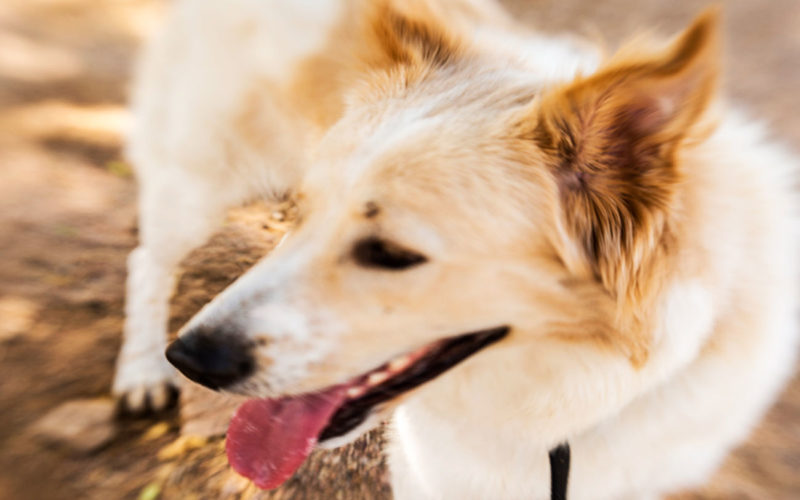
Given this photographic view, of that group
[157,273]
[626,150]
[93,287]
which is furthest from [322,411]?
[93,287]

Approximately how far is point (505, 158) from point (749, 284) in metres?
0.67

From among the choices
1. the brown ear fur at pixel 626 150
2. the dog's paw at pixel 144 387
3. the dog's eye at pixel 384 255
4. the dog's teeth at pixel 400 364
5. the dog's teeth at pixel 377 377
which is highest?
the brown ear fur at pixel 626 150

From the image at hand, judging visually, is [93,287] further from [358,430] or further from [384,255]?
[384,255]

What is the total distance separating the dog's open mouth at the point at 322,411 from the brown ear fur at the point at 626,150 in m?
0.31

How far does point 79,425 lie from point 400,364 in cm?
164

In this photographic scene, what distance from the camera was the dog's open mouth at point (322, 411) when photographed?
1244 mm

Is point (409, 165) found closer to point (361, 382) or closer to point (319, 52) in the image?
point (361, 382)

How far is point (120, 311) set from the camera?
268 centimetres

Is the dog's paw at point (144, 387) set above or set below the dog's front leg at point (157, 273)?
below

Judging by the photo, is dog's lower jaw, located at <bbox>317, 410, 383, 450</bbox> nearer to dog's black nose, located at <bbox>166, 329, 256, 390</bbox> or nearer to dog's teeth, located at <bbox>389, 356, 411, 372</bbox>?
dog's teeth, located at <bbox>389, 356, 411, 372</bbox>

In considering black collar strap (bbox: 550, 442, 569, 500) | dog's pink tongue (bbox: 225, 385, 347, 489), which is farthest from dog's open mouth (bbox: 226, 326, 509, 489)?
black collar strap (bbox: 550, 442, 569, 500)

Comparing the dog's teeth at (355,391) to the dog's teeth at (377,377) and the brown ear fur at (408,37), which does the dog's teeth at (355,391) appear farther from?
the brown ear fur at (408,37)

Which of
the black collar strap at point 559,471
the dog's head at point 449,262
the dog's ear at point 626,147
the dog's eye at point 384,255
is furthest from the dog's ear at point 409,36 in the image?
the black collar strap at point 559,471

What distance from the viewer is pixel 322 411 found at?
4.21 feet
